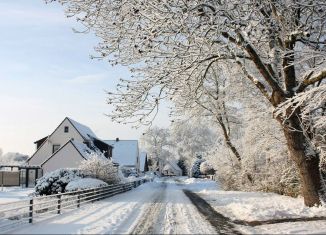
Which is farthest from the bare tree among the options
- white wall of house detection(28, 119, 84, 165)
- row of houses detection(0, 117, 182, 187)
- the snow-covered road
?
white wall of house detection(28, 119, 84, 165)

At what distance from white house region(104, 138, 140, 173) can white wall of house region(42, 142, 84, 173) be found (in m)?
36.6

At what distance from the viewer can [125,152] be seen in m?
90.0

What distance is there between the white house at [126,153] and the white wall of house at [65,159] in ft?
120

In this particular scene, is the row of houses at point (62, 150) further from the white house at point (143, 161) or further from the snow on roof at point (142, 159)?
the white house at point (143, 161)

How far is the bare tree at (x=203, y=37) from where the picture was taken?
1182 centimetres

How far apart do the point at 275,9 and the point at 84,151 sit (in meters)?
39.6

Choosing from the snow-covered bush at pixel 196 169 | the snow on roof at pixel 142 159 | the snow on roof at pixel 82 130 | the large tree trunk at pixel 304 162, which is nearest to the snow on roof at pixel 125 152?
the snow-covered bush at pixel 196 169

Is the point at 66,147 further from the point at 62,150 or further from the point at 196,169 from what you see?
the point at 196,169

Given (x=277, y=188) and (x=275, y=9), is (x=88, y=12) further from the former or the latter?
(x=277, y=188)

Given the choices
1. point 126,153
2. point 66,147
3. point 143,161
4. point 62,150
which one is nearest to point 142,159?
point 143,161

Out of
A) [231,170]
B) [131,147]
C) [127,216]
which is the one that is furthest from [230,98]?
[131,147]

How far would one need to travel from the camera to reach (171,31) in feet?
41.3

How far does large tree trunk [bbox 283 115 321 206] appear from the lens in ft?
53.3

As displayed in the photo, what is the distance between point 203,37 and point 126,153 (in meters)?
78.6
